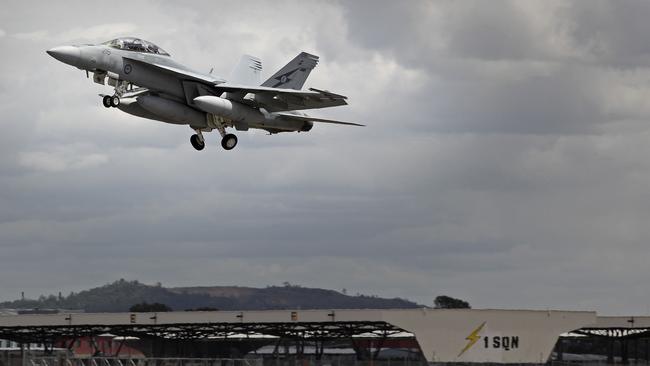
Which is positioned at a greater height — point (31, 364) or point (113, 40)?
point (113, 40)

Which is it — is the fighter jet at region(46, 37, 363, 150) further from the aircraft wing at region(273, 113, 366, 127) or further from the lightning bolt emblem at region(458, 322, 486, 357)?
the lightning bolt emblem at region(458, 322, 486, 357)

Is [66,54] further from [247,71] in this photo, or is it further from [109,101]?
[247,71]

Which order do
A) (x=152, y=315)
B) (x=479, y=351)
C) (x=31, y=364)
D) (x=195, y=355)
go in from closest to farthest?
(x=479, y=351)
(x=31, y=364)
(x=152, y=315)
(x=195, y=355)

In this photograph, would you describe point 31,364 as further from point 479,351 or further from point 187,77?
point 479,351

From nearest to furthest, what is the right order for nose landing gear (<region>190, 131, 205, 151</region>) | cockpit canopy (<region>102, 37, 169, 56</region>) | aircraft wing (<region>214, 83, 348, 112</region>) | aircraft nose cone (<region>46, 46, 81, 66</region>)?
1. aircraft nose cone (<region>46, 46, 81, 66</region>)
2. cockpit canopy (<region>102, 37, 169, 56</region>)
3. aircraft wing (<region>214, 83, 348, 112</region>)
4. nose landing gear (<region>190, 131, 205, 151</region>)

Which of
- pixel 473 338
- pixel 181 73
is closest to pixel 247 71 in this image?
pixel 181 73

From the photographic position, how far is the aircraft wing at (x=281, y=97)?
50719 millimetres

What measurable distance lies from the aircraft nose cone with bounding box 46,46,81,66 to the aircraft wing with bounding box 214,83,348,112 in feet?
23.8

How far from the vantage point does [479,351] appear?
54.8m

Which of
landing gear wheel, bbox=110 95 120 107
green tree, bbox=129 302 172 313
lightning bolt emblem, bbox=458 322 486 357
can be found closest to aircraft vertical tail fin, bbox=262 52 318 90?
landing gear wheel, bbox=110 95 120 107

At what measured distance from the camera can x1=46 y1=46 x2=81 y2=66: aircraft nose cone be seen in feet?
152

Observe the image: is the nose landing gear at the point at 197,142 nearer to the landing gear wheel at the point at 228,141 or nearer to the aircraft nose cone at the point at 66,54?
the landing gear wheel at the point at 228,141

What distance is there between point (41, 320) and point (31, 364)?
7.95m

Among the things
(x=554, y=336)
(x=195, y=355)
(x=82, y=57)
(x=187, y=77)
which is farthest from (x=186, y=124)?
(x=195, y=355)
